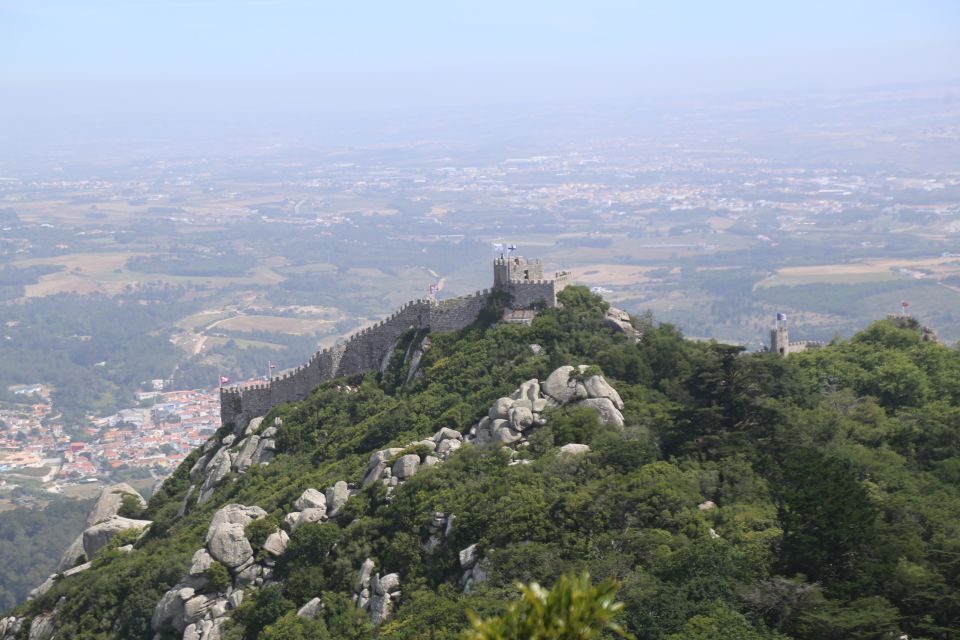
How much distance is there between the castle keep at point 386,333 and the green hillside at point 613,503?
1.02 meters

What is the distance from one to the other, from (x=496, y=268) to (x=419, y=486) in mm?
15866

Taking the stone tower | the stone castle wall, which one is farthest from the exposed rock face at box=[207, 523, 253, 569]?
the stone tower

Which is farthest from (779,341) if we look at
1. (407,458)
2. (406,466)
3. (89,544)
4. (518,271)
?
(89,544)

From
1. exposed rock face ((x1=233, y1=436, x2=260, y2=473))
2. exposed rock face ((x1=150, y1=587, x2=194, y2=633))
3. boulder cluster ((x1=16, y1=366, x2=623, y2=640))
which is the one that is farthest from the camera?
exposed rock face ((x1=233, y1=436, x2=260, y2=473))

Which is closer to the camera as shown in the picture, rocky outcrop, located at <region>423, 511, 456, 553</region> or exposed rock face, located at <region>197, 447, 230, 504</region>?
rocky outcrop, located at <region>423, 511, 456, 553</region>

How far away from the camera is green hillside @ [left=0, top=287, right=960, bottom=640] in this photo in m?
30.1

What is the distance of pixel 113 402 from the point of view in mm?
165250

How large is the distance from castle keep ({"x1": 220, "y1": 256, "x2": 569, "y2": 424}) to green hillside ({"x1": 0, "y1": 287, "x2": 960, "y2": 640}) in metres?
1.02

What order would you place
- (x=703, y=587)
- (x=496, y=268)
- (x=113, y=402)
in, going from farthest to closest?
(x=113, y=402)
(x=496, y=268)
(x=703, y=587)

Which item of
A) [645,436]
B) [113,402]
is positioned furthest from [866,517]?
[113,402]

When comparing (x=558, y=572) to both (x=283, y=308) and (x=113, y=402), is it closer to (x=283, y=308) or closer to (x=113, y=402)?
(x=113, y=402)

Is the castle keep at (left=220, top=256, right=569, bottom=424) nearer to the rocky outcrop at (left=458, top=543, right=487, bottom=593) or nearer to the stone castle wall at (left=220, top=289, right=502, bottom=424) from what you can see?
the stone castle wall at (left=220, top=289, right=502, bottom=424)

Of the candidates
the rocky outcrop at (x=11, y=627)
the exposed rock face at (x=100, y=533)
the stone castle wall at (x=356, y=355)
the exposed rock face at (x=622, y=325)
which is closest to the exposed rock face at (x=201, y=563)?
the rocky outcrop at (x=11, y=627)

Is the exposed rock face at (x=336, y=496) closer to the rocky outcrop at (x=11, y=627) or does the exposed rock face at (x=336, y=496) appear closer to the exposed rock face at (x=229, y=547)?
the exposed rock face at (x=229, y=547)
